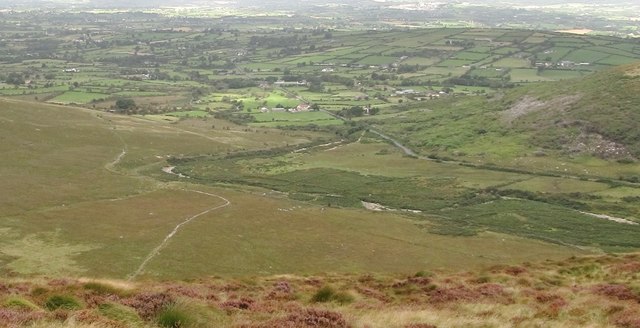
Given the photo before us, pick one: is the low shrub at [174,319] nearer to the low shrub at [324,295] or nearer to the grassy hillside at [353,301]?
the grassy hillside at [353,301]

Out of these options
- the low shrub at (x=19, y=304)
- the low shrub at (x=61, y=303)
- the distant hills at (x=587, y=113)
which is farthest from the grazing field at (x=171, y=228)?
the distant hills at (x=587, y=113)

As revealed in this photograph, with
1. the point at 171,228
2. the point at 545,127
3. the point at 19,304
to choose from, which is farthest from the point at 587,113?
the point at 19,304

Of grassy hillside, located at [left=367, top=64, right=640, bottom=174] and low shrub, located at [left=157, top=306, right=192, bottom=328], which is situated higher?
low shrub, located at [left=157, top=306, right=192, bottom=328]

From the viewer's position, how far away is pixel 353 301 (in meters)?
31.5

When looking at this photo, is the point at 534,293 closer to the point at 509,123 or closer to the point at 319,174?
the point at 319,174

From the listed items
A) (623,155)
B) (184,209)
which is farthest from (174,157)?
(623,155)

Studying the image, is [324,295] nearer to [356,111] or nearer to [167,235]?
[167,235]

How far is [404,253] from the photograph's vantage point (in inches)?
→ 2719

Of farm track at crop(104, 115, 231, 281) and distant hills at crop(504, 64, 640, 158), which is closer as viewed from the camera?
farm track at crop(104, 115, 231, 281)

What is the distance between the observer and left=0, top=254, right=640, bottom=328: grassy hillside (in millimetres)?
23219

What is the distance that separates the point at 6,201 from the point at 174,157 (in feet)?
156

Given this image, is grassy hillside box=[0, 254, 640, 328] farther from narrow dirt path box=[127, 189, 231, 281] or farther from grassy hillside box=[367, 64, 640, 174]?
grassy hillside box=[367, 64, 640, 174]

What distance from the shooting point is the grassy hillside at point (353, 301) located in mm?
23219

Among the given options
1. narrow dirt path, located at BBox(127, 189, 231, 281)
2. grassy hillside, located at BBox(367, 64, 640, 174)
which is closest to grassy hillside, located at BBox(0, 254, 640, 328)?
narrow dirt path, located at BBox(127, 189, 231, 281)
